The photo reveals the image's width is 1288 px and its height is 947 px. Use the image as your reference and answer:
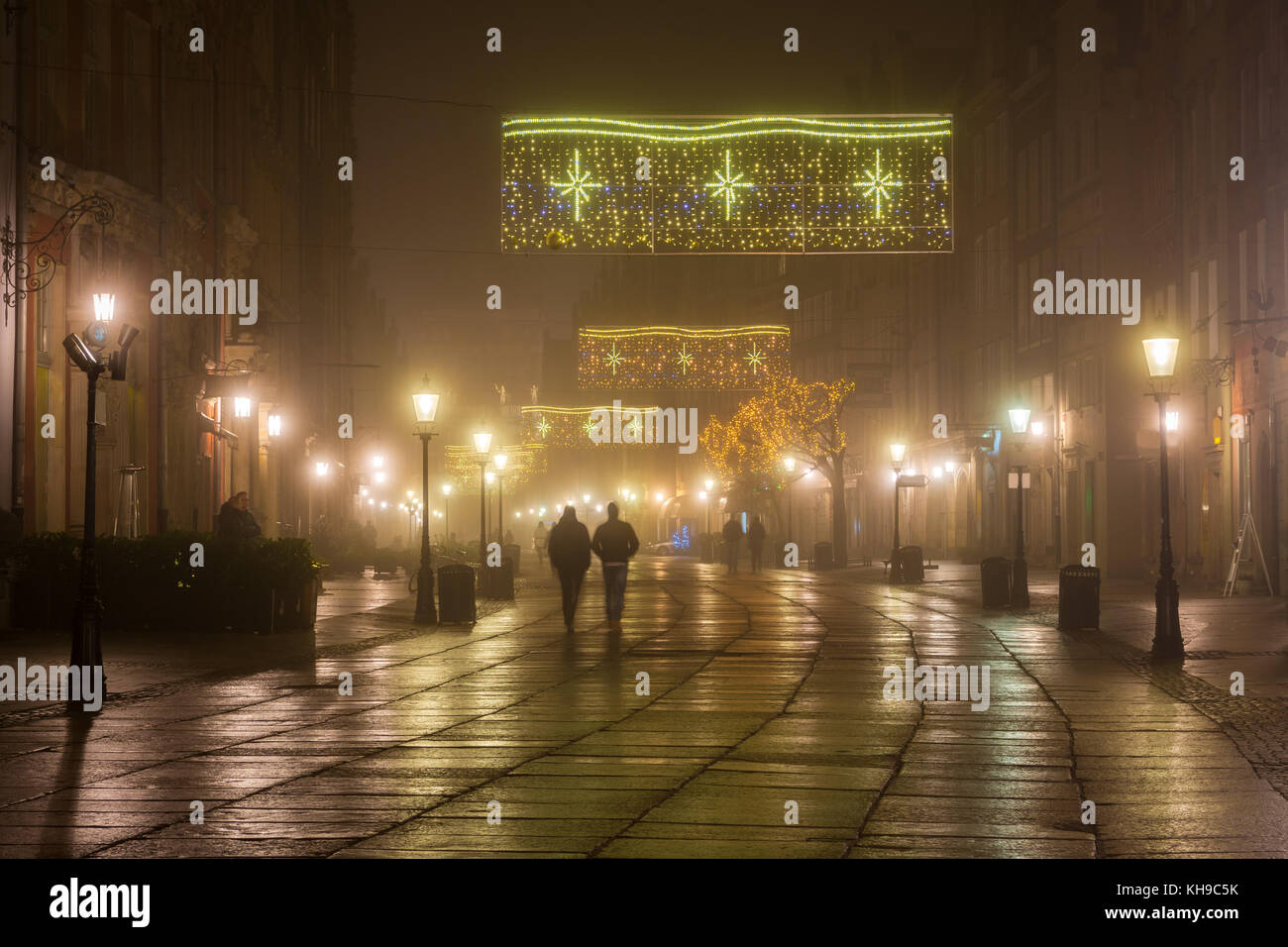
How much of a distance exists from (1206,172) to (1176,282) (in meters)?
3.65

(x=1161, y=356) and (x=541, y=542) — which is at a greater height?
(x=1161, y=356)

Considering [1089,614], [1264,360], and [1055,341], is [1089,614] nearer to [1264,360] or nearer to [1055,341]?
[1264,360]

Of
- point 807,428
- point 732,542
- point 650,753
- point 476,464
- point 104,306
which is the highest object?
point 807,428

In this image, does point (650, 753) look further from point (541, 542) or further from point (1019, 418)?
point (541, 542)

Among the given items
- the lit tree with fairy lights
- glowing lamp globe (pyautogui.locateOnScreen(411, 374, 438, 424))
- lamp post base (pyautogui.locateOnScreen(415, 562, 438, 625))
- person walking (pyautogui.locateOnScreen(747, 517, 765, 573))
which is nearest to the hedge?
lamp post base (pyautogui.locateOnScreen(415, 562, 438, 625))

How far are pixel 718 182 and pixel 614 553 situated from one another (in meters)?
5.94

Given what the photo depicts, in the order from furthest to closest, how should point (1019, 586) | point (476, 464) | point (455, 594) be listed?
point (476, 464)
point (1019, 586)
point (455, 594)

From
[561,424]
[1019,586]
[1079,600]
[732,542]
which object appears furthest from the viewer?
[561,424]

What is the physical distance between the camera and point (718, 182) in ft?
91.1

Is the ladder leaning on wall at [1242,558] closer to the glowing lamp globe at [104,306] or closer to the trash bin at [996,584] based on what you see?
the trash bin at [996,584]

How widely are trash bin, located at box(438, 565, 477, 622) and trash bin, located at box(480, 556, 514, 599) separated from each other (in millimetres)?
8931

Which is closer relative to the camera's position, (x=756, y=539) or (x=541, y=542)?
(x=756, y=539)

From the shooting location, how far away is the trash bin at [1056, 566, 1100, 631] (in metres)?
25.0

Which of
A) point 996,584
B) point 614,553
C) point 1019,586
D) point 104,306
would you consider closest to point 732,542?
point 996,584
